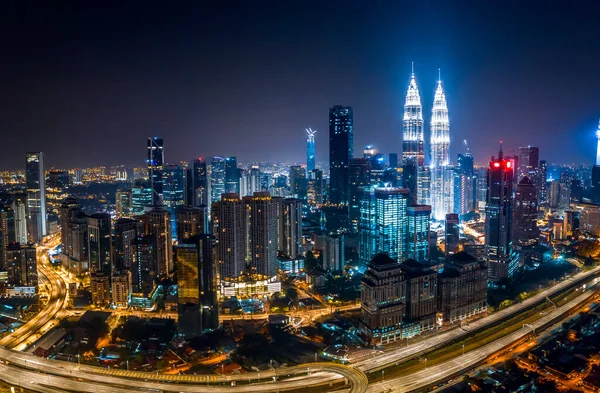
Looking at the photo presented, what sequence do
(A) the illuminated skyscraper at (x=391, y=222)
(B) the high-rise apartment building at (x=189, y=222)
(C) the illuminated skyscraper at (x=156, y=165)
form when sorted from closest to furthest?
(A) the illuminated skyscraper at (x=391, y=222) < (B) the high-rise apartment building at (x=189, y=222) < (C) the illuminated skyscraper at (x=156, y=165)

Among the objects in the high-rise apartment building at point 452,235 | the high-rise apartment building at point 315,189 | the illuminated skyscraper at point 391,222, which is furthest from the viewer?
the high-rise apartment building at point 315,189

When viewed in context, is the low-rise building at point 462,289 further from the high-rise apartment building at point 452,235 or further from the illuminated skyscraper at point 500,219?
the high-rise apartment building at point 452,235

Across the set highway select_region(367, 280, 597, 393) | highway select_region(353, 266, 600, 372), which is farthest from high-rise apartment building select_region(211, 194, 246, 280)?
highway select_region(367, 280, 597, 393)

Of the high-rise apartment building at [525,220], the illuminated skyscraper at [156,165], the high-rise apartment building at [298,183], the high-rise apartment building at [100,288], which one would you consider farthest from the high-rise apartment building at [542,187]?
the high-rise apartment building at [100,288]

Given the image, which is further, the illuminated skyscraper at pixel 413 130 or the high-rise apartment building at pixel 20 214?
the illuminated skyscraper at pixel 413 130

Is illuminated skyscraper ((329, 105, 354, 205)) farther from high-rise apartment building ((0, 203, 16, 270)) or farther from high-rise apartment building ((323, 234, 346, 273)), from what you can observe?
high-rise apartment building ((0, 203, 16, 270))

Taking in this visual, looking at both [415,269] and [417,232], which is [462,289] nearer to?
[415,269]
